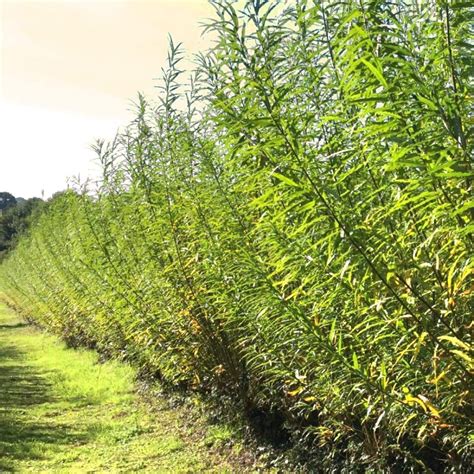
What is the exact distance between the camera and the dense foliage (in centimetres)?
197

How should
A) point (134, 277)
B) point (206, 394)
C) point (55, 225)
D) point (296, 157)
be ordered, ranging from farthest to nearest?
point (55, 225) < point (134, 277) < point (206, 394) < point (296, 157)

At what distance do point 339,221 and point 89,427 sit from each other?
206 inches

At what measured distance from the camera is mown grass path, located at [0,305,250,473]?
199 inches

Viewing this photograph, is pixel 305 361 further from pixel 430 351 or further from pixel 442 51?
pixel 442 51

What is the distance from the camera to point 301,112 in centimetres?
294

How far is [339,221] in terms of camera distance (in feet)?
7.25

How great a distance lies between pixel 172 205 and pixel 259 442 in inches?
94.0

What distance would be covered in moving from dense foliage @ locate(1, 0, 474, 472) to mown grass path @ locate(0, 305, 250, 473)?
85 centimetres

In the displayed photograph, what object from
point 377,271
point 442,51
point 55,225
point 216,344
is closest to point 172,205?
point 216,344

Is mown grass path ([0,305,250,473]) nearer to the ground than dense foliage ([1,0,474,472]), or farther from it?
nearer to the ground

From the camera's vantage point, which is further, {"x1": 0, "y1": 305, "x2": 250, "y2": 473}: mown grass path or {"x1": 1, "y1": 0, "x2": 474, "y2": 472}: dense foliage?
{"x1": 0, "y1": 305, "x2": 250, "y2": 473}: mown grass path

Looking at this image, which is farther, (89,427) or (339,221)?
(89,427)

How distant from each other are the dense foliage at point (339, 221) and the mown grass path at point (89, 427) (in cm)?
85

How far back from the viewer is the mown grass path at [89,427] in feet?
16.6
